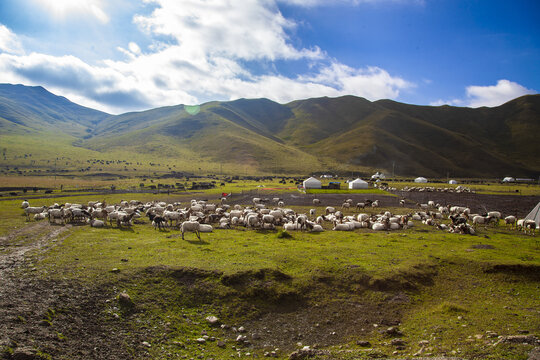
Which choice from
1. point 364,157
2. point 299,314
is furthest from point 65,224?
point 364,157

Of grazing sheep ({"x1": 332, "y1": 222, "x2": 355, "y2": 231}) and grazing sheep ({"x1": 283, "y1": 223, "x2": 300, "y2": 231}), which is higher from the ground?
grazing sheep ({"x1": 332, "y1": 222, "x2": 355, "y2": 231})

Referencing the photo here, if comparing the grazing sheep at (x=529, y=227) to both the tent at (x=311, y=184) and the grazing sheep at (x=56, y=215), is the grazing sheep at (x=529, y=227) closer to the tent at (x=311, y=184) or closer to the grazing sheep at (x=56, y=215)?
the grazing sheep at (x=56, y=215)

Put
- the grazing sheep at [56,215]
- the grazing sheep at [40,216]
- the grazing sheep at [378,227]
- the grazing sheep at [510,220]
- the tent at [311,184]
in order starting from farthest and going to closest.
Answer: the tent at [311,184] < the grazing sheep at [510,220] < the grazing sheep at [40,216] < the grazing sheep at [378,227] < the grazing sheep at [56,215]

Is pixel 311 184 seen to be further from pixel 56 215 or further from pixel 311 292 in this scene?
pixel 311 292

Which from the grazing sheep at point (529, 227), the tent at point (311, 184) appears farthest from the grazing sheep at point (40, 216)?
the tent at point (311, 184)

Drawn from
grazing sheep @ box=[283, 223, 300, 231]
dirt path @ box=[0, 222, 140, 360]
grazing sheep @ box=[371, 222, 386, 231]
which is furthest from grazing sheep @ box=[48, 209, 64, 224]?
grazing sheep @ box=[371, 222, 386, 231]

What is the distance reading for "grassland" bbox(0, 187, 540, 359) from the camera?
10469 millimetres

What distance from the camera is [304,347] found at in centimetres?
1023

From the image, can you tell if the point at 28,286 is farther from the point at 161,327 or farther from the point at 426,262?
the point at 426,262

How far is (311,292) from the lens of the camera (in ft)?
45.4

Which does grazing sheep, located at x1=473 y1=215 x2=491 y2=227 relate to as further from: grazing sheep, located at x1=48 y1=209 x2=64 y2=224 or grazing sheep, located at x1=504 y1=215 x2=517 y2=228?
grazing sheep, located at x1=48 y1=209 x2=64 y2=224

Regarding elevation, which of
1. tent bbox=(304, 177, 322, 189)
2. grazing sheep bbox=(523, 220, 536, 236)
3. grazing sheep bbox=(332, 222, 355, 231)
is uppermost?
tent bbox=(304, 177, 322, 189)

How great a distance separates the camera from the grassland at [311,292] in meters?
10.5

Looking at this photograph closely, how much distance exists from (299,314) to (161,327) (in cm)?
559
